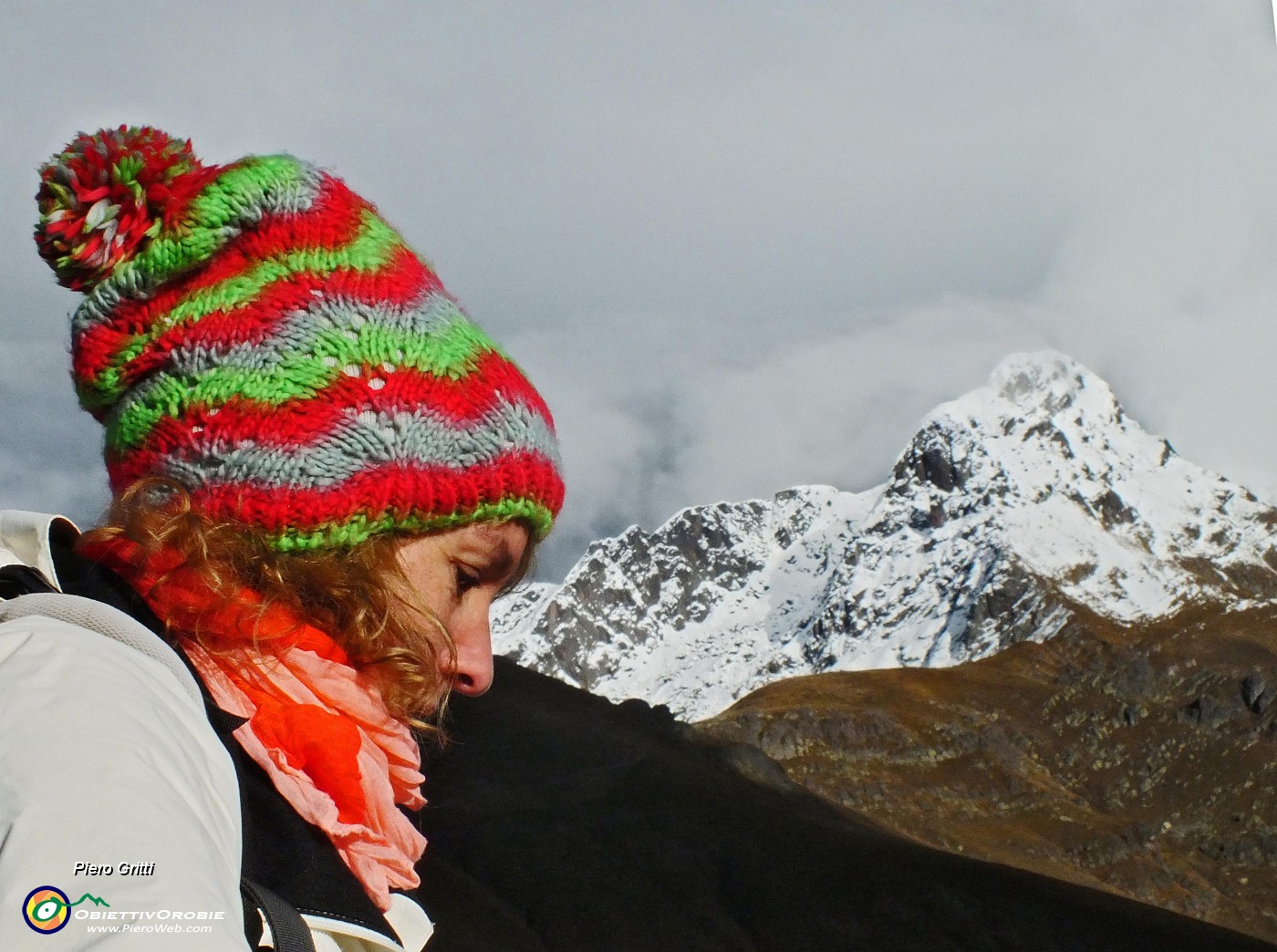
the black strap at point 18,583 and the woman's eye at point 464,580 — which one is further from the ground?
the woman's eye at point 464,580

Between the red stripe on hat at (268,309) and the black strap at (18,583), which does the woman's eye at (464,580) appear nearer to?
the red stripe on hat at (268,309)

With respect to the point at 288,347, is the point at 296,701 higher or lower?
lower

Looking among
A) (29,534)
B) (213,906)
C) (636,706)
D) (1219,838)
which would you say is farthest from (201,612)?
(1219,838)

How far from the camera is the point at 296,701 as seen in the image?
2.39 metres

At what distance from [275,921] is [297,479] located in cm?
100

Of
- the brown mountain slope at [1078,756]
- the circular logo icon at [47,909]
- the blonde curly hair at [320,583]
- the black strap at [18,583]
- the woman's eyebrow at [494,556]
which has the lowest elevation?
the circular logo icon at [47,909]

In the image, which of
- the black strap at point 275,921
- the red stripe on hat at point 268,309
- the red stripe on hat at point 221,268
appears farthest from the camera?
the red stripe on hat at point 221,268

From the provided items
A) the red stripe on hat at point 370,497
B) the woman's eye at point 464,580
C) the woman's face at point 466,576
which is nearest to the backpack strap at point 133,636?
the red stripe on hat at point 370,497

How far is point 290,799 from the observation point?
214 cm

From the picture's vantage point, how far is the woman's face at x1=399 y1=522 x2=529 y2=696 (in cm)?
274

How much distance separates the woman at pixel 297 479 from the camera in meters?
2.28

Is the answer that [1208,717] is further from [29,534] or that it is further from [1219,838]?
[29,534]

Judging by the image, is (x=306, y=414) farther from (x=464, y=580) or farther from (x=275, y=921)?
(x=275, y=921)

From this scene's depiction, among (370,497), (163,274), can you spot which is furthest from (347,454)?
(163,274)
